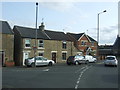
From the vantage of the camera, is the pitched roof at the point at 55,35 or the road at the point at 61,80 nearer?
the road at the point at 61,80

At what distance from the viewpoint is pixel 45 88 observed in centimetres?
1286

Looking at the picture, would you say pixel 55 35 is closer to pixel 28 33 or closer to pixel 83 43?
pixel 28 33

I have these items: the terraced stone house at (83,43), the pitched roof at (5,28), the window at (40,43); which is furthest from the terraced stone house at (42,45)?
the terraced stone house at (83,43)

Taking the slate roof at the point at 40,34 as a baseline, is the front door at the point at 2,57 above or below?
below

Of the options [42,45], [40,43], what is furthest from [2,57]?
[42,45]

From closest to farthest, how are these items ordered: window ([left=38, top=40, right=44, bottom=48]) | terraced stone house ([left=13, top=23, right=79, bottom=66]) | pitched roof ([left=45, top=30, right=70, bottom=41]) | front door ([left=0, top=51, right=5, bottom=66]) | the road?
the road < front door ([left=0, top=51, right=5, bottom=66]) < terraced stone house ([left=13, top=23, right=79, bottom=66]) < window ([left=38, top=40, right=44, bottom=48]) < pitched roof ([left=45, top=30, right=70, bottom=41])

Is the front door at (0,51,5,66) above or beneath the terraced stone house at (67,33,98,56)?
beneath

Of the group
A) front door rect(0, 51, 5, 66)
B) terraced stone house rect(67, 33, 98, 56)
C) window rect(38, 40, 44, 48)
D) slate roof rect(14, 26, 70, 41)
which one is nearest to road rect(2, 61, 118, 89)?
front door rect(0, 51, 5, 66)

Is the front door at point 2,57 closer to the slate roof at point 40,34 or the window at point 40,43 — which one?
the slate roof at point 40,34

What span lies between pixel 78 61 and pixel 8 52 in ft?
39.2

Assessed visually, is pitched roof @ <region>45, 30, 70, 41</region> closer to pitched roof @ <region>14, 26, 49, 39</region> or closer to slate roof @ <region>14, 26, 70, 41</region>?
slate roof @ <region>14, 26, 70, 41</region>

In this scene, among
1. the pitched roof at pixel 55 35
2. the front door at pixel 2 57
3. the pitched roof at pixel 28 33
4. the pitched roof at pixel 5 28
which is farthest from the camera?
the pitched roof at pixel 55 35

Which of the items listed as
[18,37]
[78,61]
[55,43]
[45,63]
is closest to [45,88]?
[45,63]

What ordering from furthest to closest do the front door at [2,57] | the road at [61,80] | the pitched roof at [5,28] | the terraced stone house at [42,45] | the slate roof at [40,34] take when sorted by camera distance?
the slate roof at [40,34]
the terraced stone house at [42,45]
the pitched roof at [5,28]
the front door at [2,57]
the road at [61,80]
